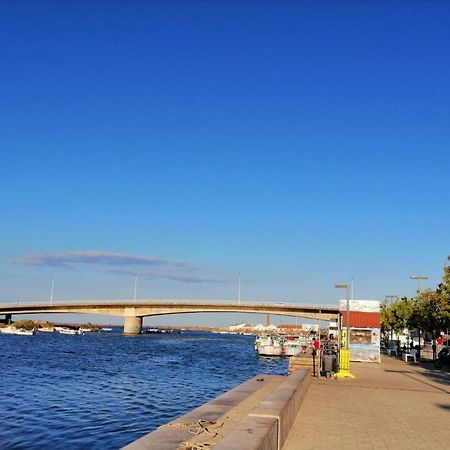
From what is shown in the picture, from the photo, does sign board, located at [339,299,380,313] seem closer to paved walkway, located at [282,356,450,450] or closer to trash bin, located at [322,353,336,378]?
trash bin, located at [322,353,336,378]

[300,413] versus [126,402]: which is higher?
[300,413]

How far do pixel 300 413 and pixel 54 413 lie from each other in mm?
12533

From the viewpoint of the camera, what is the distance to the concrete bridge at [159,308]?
112 m

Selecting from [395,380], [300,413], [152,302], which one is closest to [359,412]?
Result: [300,413]

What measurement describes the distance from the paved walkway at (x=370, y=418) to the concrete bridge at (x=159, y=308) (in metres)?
87.0

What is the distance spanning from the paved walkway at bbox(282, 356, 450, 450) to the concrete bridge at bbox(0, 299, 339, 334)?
87027 millimetres

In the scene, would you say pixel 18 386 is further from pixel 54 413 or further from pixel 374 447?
pixel 374 447

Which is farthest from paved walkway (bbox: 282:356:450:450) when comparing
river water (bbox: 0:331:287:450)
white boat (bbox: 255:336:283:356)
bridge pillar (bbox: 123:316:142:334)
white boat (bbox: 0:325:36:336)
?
white boat (bbox: 0:325:36:336)

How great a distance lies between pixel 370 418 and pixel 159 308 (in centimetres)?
11100

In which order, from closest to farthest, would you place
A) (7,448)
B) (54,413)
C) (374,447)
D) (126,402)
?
(374,447), (7,448), (54,413), (126,402)

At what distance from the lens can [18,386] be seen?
101ft

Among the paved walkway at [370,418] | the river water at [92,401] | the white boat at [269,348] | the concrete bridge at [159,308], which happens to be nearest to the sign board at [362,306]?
the river water at [92,401]

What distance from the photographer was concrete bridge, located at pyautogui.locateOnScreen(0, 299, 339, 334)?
112 metres

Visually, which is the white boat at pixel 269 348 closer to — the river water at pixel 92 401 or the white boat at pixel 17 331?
the river water at pixel 92 401
